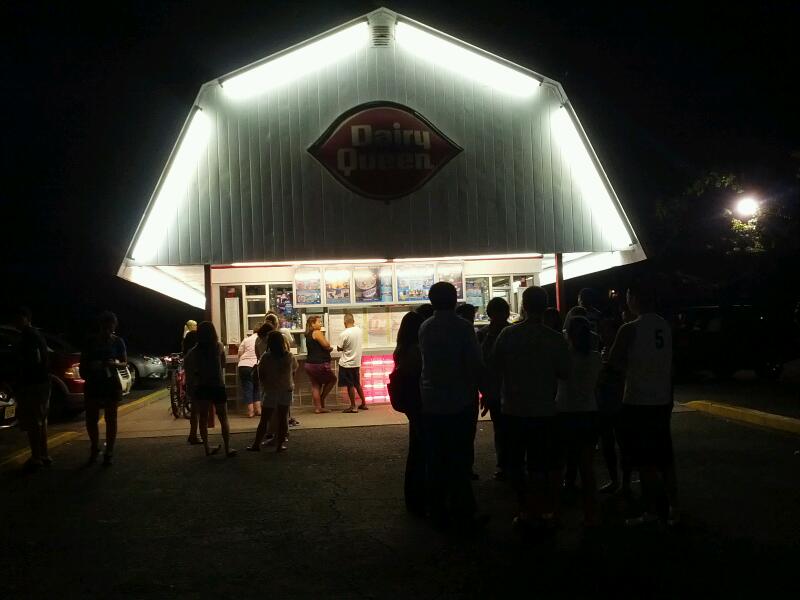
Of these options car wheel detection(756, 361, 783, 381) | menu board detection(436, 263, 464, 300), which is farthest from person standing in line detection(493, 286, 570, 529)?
car wheel detection(756, 361, 783, 381)

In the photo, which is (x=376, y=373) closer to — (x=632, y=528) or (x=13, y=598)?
(x=632, y=528)

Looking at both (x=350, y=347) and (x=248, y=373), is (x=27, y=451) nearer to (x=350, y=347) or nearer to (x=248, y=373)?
(x=248, y=373)

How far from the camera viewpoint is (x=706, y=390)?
16.7 metres

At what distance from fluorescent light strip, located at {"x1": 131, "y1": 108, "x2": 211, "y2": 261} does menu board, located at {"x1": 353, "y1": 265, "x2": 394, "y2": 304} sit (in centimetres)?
382

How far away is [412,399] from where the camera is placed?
6.78 m

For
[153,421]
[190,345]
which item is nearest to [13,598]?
[190,345]

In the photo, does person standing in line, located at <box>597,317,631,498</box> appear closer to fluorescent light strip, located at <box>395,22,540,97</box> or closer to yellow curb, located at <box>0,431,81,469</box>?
fluorescent light strip, located at <box>395,22,540,97</box>

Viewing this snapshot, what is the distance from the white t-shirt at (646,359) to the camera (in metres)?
6.02

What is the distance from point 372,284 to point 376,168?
2829mm

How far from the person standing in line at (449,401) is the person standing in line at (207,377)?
14.7 feet

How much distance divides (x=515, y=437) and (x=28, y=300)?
3204 centimetres

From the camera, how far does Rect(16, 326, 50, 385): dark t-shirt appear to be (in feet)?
30.4

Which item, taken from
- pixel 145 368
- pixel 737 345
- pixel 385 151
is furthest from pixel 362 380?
pixel 145 368

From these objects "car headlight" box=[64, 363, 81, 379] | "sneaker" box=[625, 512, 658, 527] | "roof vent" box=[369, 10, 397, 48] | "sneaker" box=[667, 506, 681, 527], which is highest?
"roof vent" box=[369, 10, 397, 48]
